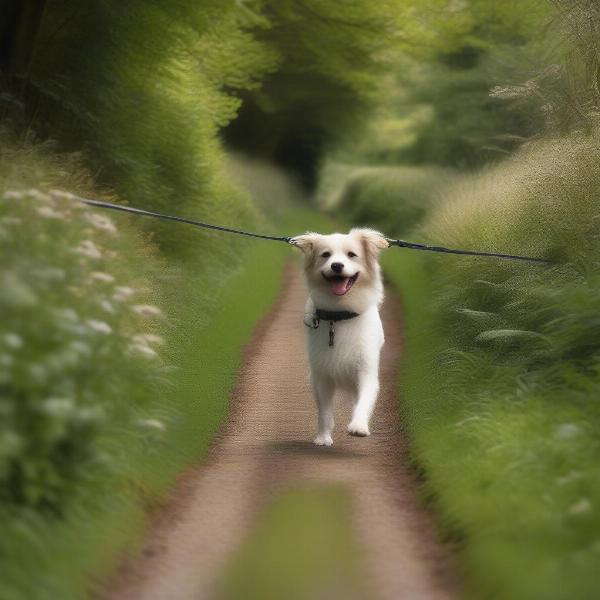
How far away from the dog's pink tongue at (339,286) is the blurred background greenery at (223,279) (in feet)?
4.49

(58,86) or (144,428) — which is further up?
(58,86)

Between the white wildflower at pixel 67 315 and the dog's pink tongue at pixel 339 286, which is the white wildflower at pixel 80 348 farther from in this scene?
the dog's pink tongue at pixel 339 286

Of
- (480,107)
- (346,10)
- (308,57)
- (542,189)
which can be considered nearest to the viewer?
(542,189)

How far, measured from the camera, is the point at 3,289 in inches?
196

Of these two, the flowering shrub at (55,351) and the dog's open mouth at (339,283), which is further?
the dog's open mouth at (339,283)

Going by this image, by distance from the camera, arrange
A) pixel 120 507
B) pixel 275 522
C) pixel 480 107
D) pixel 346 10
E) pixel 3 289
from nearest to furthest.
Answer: pixel 3 289 < pixel 120 507 < pixel 275 522 < pixel 346 10 < pixel 480 107

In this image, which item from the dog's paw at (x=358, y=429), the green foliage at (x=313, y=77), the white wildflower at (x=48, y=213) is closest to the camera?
the white wildflower at (x=48, y=213)

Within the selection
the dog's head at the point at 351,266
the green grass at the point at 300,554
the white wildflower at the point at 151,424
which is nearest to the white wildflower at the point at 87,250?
the white wildflower at the point at 151,424

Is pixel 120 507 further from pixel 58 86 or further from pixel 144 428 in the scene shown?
pixel 58 86

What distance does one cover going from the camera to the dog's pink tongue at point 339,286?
8797mm

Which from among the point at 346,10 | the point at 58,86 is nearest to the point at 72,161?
the point at 58,86

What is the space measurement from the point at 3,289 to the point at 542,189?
753 cm

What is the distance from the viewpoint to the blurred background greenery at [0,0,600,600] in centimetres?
548

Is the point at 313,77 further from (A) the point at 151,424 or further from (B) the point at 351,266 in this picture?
(A) the point at 151,424
